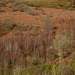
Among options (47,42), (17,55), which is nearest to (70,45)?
(47,42)

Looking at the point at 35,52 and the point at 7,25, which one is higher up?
the point at 7,25

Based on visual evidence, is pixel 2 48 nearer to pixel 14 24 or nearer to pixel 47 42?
pixel 47 42

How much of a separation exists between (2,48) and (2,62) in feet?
4.52

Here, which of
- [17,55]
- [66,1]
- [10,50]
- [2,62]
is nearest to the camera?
[2,62]

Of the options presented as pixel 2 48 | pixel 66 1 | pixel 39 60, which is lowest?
pixel 39 60

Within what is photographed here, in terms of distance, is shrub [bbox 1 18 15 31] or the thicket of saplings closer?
the thicket of saplings

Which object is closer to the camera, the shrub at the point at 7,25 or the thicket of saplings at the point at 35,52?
the thicket of saplings at the point at 35,52

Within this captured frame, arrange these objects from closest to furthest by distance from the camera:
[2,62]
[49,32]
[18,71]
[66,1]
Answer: [18,71]
[2,62]
[66,1]
[49,32]

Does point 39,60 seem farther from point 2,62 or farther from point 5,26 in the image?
point 5,26

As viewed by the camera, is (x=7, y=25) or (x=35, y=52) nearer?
(x=35, y=52)

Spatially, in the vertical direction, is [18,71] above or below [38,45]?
above

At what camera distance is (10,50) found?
28.1 ft

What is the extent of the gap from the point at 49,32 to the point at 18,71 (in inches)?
284

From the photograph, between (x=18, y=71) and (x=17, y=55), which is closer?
(x=18, y=71)
